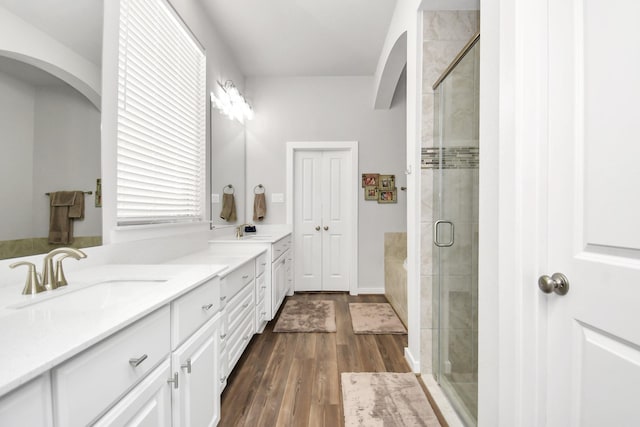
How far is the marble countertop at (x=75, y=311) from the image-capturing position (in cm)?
56

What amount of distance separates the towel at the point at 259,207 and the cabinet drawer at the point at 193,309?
244 centimetres

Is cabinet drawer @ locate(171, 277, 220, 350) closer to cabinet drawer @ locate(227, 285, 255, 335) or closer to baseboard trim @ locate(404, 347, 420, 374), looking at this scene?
cabinet drawer @ locate(227, 285, 255, 335)

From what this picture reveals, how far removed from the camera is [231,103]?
322 cm

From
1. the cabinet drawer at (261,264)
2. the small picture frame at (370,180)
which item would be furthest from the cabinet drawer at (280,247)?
the small picture frame at (370,180)

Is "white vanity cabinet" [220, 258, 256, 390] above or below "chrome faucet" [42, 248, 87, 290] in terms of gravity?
below

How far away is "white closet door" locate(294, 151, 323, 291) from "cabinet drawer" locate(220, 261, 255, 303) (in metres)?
1.71

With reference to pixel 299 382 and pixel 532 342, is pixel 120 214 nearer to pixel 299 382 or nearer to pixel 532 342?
pixel 299 382

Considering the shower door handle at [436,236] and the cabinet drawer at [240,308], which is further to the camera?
the cabinet drawer at [240,308]

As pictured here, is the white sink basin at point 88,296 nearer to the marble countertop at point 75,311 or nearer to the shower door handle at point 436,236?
the marble countertop at point 75,311

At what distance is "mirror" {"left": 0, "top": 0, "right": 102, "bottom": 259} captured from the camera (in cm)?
103

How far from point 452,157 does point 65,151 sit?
1.94 meters

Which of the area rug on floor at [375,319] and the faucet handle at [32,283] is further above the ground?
the faucet handle at [32,283]

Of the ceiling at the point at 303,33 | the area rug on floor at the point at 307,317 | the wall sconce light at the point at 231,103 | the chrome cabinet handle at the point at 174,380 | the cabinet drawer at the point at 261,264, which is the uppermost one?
the ceiling at the point at 303,33

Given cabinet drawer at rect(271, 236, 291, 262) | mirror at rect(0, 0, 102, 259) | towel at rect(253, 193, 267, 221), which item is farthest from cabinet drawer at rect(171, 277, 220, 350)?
towel at rect(253, 193, 267, 221)
